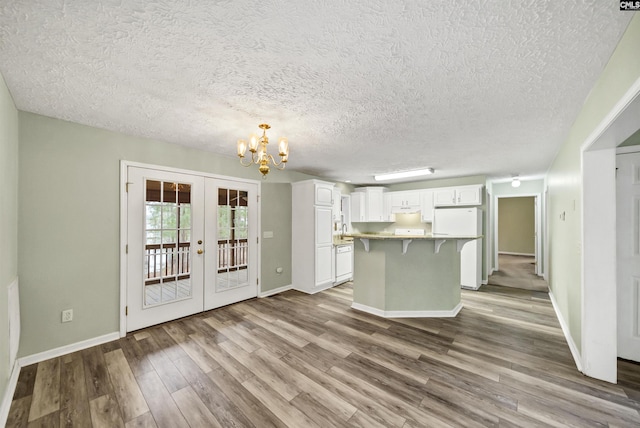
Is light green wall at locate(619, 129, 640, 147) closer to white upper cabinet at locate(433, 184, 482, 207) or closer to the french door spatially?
white upper cabinet at locate(433, 184, 482, 207)

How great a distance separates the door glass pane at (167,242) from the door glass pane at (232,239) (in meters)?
0.49

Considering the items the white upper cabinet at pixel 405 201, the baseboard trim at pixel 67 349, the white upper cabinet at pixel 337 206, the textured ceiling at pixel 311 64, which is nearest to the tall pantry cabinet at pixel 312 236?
the white upper cabinet at pixel 337 206

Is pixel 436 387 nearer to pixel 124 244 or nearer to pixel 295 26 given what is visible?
pixel 295 26

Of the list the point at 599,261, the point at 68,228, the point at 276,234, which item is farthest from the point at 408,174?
the point at 68,228

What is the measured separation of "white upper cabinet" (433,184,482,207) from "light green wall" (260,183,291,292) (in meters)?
3.48

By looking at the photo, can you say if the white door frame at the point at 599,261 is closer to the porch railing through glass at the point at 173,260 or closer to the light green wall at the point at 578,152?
the light green wall at the point at 578,152

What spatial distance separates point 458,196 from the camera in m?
5.54

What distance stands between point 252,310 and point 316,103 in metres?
3.11

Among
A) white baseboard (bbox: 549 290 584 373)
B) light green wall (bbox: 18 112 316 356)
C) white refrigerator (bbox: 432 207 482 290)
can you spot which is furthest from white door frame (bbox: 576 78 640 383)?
light green wall (bbox: 18 112 316 356)

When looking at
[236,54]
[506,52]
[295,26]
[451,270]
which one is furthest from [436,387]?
[236,54]

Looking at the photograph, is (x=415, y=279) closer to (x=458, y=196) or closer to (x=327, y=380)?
(x=327, y=380)

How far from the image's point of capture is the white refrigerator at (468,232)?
5.11m

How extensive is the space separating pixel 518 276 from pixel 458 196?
9.16ft

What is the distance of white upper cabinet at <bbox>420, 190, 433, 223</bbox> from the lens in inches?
232
